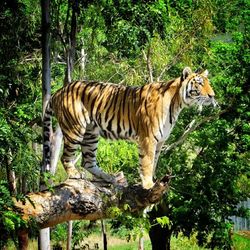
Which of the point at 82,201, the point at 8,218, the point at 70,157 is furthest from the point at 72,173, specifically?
the point at 8,218

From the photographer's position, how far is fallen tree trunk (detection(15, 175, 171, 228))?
561cm

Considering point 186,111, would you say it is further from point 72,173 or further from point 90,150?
point 72,173

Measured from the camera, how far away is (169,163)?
11.8m

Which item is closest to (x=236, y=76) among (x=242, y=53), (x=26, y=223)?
(x=242, y=53)

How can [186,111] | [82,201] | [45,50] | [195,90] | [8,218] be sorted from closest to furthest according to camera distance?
[8,218] → [82,201] → [195,90] → [45,50] → [186,111]

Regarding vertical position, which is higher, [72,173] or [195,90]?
[195,90]

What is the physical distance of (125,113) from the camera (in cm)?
667

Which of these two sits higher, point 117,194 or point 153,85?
point 153,85

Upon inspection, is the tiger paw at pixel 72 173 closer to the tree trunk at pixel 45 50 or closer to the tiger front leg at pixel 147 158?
the tiger front leg at pixel 147 158

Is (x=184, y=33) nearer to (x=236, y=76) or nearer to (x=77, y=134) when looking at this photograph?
(x=236, y=76)

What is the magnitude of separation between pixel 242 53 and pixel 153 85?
5921 mm

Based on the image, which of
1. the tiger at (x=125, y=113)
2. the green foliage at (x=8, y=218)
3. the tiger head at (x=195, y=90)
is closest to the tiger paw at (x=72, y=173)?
the tiger at (x=125, y=113)

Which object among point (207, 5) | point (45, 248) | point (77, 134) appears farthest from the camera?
point (207, 5)

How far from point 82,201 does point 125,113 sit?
1269mm
